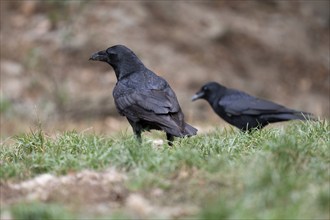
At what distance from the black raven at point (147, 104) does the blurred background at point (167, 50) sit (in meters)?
7.48

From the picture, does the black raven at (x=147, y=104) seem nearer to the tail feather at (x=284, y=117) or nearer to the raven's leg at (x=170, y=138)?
the raven's leg at (x=170, y=138)

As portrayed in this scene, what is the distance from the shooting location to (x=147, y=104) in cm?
785

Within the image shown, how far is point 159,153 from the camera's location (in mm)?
6410

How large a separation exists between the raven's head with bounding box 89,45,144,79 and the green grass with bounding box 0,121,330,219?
1.34 metres

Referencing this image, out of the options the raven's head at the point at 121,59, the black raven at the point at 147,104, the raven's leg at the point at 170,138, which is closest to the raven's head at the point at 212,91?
the raven's head at the point at 121,59

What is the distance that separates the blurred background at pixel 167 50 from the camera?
1660 centimetres

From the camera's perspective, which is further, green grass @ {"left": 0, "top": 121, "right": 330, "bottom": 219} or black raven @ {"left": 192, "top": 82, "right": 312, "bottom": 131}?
black raven @ {"left": 192, "top": 82, "right": 312, "bottom": 131}

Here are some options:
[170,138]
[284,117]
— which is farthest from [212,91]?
[170,138]

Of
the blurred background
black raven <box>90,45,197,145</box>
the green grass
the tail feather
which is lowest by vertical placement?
the green grass

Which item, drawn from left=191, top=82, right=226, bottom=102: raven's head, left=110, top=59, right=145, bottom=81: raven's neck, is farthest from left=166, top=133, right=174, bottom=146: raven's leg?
left=191, top=82, right=226, bottom=102: raven's head

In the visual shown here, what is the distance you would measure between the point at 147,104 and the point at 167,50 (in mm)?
9977

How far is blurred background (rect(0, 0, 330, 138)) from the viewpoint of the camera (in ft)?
54.5

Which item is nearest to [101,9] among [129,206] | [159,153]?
[159,153]

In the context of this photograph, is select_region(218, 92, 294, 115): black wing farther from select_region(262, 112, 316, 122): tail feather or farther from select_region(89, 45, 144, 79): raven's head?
select_region(89, 45, 144, 79): raven's head
